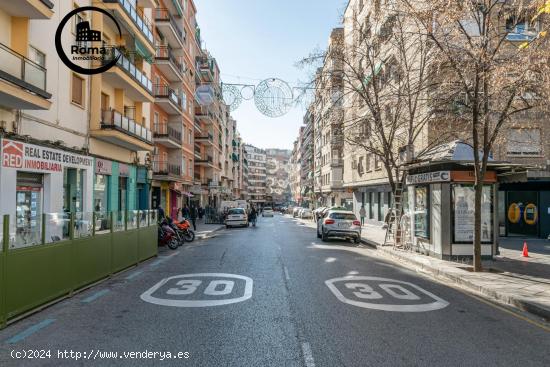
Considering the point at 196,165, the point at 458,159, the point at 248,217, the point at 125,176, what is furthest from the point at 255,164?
the point at 458,159

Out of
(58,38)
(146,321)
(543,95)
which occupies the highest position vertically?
(58,38)

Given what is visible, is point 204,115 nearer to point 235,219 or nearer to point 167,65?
point 167,65

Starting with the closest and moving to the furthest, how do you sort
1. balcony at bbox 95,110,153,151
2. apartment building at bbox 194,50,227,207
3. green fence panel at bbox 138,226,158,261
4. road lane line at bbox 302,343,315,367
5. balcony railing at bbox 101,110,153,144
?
1. road lane line at bbox 302,343,315,367
2. green fence panel at bbox 138,226,158,261
3. balcony at bbox 95,110,153,151
4. balcony railing at bbox 101,110,153,144
5. apartment building at bbox 194,50,227,207

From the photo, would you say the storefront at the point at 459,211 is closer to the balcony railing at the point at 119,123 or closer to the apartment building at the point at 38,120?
the apartment building at the point at 38,120

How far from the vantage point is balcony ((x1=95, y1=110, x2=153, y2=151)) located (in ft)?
67.3

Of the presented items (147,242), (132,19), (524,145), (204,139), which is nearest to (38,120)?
(147,242)

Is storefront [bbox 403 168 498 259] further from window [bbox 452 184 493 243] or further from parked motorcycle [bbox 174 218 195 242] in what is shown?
parked motorcycle [bbox 174 218 195 242]

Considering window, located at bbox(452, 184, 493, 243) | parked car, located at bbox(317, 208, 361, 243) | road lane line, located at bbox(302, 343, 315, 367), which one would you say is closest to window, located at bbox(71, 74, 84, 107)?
parked car, located at bbox(317, 208, 361, 243)

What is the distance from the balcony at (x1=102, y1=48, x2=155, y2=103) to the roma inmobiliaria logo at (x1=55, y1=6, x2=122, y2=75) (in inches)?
11.9

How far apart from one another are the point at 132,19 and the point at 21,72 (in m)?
11.3

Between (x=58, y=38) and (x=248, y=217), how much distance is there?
2397 cm

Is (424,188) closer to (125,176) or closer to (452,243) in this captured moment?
(452,243)

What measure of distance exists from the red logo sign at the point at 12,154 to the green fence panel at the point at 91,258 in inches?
207

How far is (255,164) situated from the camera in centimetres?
17588
